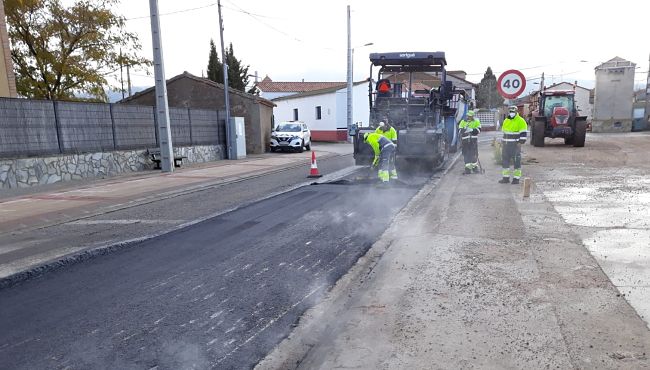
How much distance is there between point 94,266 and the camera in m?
5.52

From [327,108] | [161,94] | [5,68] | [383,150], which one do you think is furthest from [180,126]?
[327,108]

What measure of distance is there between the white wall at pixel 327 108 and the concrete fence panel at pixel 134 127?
2136 centimetres

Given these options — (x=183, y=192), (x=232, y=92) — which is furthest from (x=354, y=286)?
(x=232, y=92)

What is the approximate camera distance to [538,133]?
2208cm

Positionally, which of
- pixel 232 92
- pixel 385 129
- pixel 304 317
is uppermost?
pixel 232 92

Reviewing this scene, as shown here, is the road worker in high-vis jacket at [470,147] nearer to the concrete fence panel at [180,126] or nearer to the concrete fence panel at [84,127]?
the concrete fence panel at [84,127]

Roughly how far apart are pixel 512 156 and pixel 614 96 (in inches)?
1185

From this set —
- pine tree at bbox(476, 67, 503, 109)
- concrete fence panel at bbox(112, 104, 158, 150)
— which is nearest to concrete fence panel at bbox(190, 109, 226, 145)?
concrete fence panel at bbox(112, 104, 158, 150)

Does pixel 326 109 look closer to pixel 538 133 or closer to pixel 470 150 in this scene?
pixel 538 133

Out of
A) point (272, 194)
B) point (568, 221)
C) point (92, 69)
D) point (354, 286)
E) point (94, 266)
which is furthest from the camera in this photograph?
point (92, 69)

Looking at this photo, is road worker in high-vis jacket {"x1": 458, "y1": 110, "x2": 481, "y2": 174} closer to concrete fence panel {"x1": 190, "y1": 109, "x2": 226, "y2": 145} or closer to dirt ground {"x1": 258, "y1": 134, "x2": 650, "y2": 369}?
dirt ground {"x1": 258, "y1": 134, "x2": 650, "y2": 369}

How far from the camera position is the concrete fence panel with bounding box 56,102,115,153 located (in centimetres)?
1385

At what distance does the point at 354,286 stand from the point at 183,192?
7802 mm

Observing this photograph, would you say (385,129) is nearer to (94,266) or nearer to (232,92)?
(94,266)
